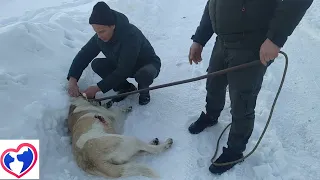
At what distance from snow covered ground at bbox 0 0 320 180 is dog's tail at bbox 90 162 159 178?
0.17 meters

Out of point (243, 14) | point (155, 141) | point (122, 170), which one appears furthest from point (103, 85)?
point (243, 14)

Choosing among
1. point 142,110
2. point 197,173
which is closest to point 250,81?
point 197,173

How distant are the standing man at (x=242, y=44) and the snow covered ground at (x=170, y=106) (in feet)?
1.13

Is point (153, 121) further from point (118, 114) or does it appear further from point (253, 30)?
point (253, 30)

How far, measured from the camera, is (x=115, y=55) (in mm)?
3619

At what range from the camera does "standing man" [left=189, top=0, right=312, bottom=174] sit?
224 centimetres

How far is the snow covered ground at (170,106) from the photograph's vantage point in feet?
10.1

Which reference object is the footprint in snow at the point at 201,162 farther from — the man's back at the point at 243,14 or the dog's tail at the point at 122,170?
the man's back at the point at 243,14

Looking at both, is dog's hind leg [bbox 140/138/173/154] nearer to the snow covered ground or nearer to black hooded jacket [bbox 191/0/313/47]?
the snow covered ground

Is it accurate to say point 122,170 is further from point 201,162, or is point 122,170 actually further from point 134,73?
point 134,73

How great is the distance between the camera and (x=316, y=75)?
4.23 meters

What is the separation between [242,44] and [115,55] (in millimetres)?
1513

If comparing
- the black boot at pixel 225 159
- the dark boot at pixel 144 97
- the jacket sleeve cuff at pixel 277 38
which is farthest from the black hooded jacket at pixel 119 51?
the jacket sleeve cuff at pixel 277 38

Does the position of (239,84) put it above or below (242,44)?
below
